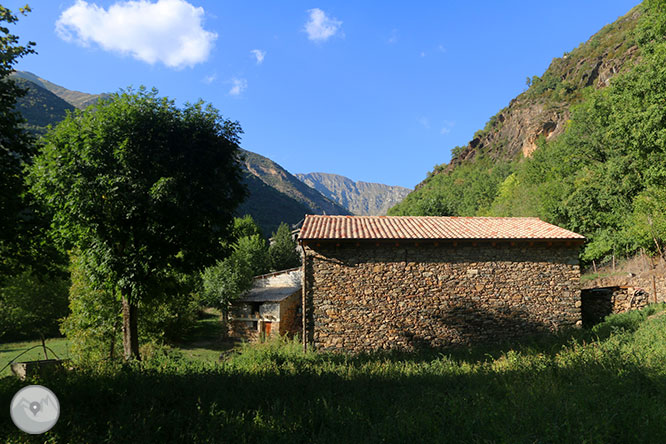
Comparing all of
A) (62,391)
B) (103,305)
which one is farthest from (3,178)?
(103,305)

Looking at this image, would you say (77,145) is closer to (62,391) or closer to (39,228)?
(39,228)

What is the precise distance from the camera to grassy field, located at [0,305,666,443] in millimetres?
3734

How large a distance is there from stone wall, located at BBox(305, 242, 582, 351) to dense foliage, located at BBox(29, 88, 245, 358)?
14.4 feet

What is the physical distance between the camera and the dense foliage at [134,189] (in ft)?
30.3

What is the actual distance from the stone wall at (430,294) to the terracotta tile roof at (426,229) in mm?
451

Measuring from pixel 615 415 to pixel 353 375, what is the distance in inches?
177

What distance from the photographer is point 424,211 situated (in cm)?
3603

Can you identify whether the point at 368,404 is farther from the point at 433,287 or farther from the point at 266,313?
the point at 266,313

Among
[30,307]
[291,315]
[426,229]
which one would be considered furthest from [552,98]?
[30,307]

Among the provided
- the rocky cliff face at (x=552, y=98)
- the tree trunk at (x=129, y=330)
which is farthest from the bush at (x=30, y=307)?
the rocky cliff face at (x=552, y=98)

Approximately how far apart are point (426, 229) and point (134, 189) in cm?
1007

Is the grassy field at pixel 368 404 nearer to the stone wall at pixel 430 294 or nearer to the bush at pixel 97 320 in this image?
the stone wall at pixel 430 294

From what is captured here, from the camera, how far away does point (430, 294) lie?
12.5 m

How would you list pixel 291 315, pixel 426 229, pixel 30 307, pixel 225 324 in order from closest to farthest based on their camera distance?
pixel 426 229
pixel 291 315
pixel 225 324
pixel 30 307
